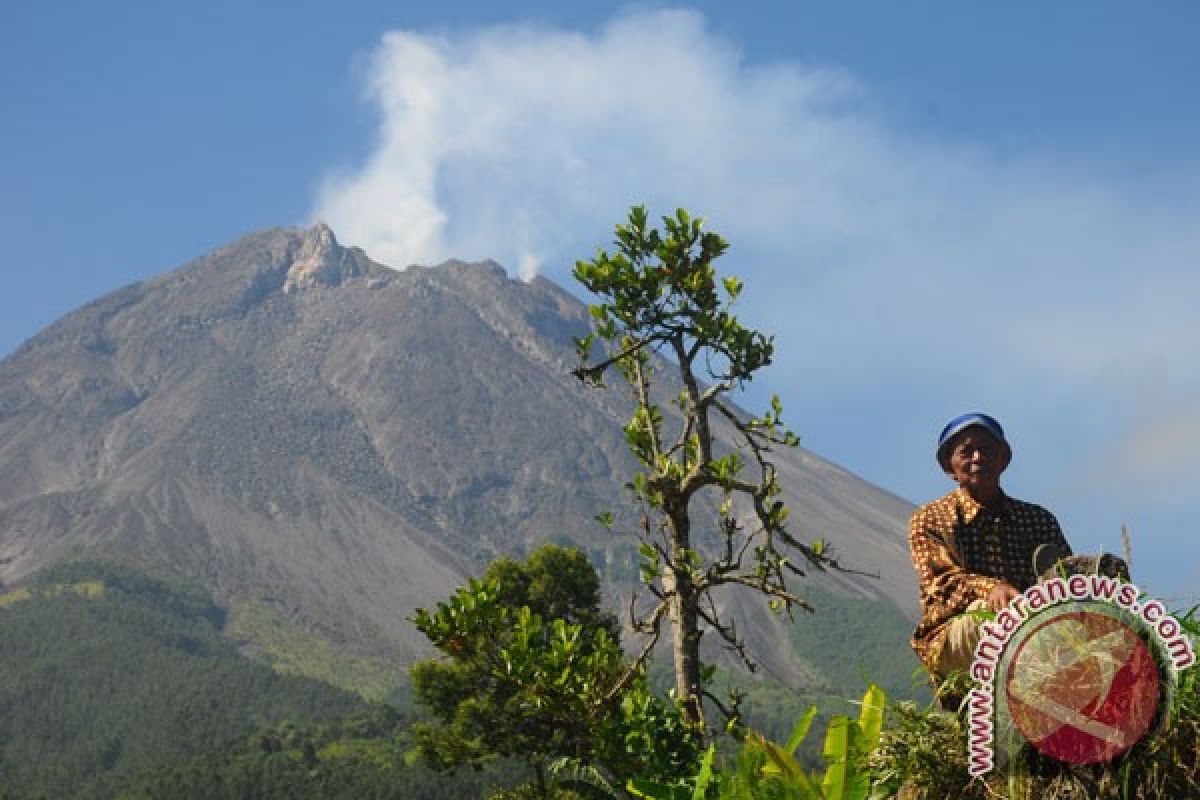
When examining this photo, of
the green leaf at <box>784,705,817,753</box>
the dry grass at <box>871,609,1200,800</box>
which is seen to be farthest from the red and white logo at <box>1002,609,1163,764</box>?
the green leaf at <box>784,705,817,753</box>

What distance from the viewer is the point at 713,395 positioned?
9.89 m

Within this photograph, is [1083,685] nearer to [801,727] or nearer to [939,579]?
[801,727]

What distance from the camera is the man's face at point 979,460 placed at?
5359mm

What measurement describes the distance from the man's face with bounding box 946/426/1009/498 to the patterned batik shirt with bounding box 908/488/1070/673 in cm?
9

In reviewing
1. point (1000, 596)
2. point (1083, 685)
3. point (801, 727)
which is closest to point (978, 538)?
point (1000, 596)

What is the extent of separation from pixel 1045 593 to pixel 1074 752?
457 mm

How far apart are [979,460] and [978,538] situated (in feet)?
1.21

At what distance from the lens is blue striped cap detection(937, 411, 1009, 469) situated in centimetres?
537

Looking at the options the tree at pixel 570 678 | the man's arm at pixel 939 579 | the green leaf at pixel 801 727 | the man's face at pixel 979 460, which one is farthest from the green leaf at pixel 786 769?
the tree at pixel 570 678

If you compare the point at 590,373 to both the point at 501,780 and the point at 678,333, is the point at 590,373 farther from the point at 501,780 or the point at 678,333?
the point at 501,780

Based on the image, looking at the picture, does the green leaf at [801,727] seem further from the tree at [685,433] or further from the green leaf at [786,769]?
the tree at [685,433]

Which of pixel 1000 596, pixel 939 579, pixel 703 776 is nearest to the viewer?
pixel 703 776

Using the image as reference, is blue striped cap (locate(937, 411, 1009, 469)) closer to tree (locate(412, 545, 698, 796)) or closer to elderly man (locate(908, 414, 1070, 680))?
elderly man (locate(908, 414, 1070, 680))

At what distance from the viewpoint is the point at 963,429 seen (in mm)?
5418
